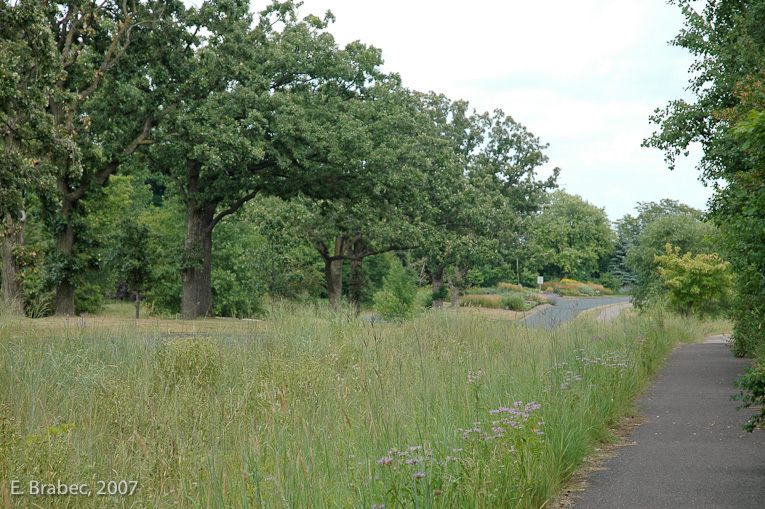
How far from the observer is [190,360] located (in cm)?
835

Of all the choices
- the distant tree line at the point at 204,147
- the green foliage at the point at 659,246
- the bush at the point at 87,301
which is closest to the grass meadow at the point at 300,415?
the distant tree line at the point at 204,147

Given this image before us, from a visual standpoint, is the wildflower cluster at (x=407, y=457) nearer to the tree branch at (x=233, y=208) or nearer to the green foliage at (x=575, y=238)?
the tree branch at (x=233, y=208)

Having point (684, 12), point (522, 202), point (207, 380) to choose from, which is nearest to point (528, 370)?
point (207, 380)

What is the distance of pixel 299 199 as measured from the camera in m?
27.3

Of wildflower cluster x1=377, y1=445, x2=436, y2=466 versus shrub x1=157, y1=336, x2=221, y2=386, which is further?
shrub x1=157, y1=336, x2=221, y2=386

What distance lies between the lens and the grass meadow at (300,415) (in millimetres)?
4082

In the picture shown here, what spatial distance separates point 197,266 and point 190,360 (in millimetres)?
14584

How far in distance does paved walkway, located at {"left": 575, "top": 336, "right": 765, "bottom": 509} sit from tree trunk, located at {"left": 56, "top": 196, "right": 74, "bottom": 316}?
1818cm

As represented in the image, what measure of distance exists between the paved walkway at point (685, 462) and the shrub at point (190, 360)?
4.70 m

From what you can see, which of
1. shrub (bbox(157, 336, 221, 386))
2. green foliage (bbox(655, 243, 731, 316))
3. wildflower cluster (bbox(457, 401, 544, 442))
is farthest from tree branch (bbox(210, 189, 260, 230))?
wildflower cluster (bbox(457, 401, 544, 442))

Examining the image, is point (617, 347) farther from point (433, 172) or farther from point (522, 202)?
point (522, 202)

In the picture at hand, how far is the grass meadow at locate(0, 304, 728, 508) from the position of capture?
4.08m

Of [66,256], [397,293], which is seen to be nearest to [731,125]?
[397,293]

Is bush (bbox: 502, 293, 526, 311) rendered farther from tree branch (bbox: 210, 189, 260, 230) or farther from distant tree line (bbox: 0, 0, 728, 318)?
tree branch (bbox: 210, 189, 260, 230)
